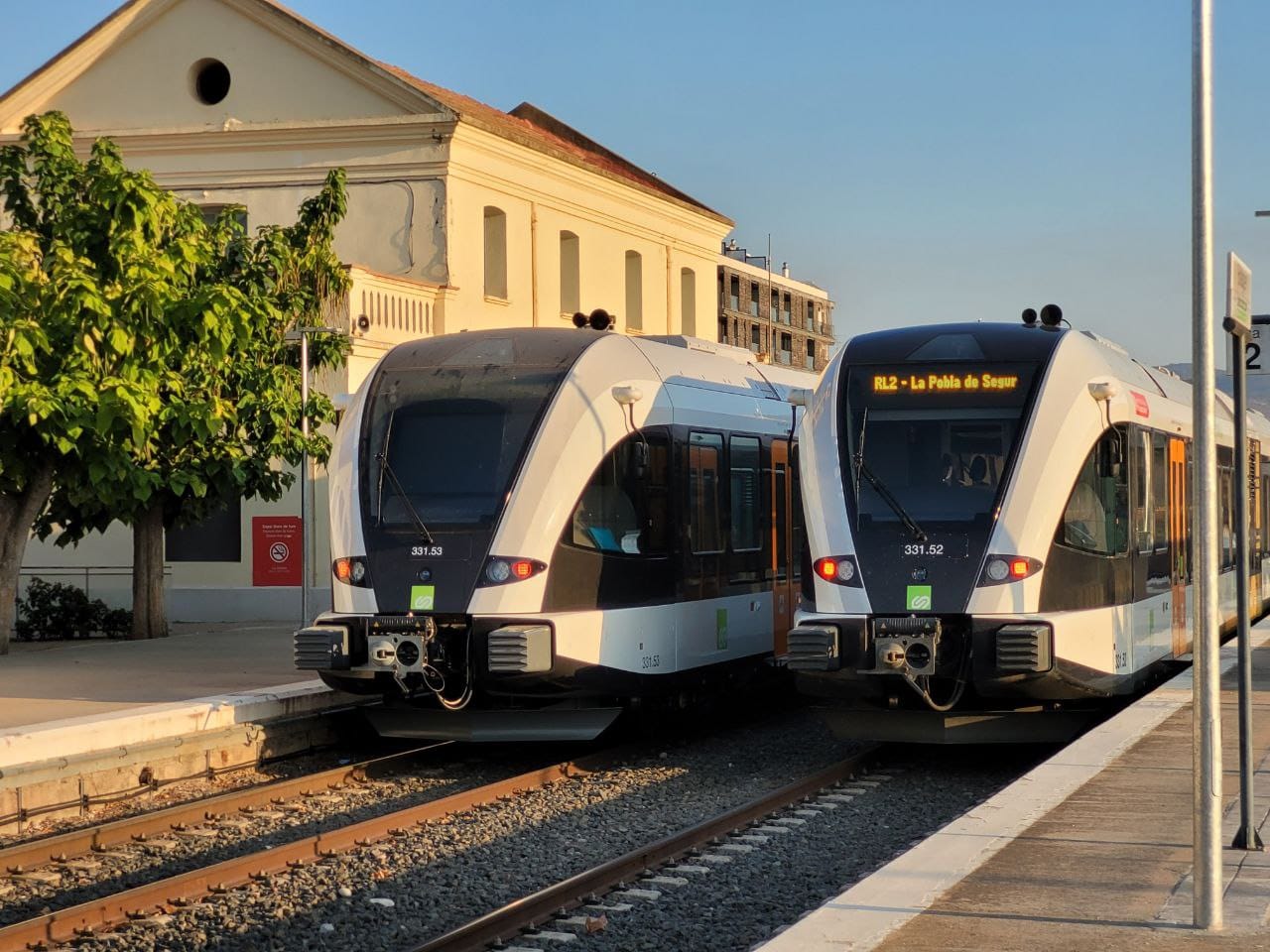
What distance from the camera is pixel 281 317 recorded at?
2136 cm

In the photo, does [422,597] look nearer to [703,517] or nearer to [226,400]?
[703,517]

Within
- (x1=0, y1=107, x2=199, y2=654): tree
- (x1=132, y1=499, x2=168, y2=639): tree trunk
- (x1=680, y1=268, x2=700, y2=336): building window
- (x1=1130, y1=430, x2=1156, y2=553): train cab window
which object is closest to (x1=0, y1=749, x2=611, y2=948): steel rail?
(x1=1130, y1=430, x2=1156, y2=553): train cab window

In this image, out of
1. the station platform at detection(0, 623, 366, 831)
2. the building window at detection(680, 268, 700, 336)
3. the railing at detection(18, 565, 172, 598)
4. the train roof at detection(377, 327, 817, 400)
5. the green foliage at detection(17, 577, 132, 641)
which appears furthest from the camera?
the building window at detection(680, 268, 700, 336)

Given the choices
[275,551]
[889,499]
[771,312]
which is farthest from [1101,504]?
[771,312]

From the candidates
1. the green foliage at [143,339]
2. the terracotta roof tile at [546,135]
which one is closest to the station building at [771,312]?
the terracotta roof tile at [546,135]

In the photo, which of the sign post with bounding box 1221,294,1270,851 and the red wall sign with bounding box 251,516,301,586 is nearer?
the sign post with bounding box 1221,294,1270,851

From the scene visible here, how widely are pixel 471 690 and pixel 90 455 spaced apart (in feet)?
25.2

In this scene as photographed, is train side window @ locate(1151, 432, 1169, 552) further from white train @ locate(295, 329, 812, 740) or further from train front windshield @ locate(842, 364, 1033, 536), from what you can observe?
white train @ locate(295, 329, 812, 740)

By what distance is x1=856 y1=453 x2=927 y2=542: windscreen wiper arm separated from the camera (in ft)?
41.4

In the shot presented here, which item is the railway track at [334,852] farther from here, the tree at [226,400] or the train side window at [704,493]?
the tree at [226,400]

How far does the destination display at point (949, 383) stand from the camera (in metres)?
13.1

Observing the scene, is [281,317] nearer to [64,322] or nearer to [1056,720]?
[64,322]

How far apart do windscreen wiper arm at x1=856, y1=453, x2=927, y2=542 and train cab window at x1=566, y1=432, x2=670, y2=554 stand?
189 centimetres

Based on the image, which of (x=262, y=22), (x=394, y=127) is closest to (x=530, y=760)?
(x=394, y=127)
